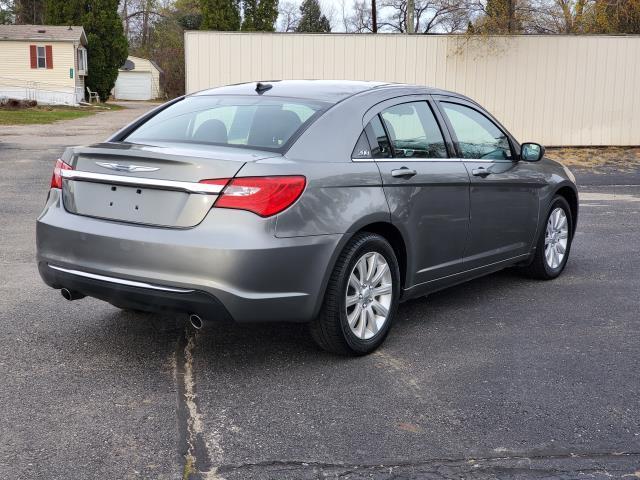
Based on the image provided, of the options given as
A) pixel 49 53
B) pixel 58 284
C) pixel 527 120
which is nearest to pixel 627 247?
pixel 58 284

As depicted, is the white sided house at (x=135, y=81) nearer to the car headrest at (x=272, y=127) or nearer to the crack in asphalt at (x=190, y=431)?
the car headrest at (x=272, y=127)

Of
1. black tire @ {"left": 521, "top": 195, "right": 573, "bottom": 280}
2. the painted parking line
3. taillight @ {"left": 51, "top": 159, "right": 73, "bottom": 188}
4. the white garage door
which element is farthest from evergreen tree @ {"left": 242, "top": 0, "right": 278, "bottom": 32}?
taillight @ {"left": 51, "top": 159, "right": 73, "bottom": 188}

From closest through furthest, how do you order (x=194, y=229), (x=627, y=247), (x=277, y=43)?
1. (x=194, y=229)
2. (x=627, y=247)
3. (x=277, y=43)

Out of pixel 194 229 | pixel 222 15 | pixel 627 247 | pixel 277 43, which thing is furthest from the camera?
pixel 222 15

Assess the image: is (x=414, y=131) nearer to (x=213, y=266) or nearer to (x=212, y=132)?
(x=212, y=132)

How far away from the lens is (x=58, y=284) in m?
4.52

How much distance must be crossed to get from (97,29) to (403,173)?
4799 cm

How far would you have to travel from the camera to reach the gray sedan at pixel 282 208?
4.07 meters

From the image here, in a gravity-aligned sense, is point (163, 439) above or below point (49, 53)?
below

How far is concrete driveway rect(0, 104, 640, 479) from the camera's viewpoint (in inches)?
132

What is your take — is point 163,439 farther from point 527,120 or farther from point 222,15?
point 222,15


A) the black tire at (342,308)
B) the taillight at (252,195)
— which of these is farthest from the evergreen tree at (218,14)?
the taillight at (252,195)

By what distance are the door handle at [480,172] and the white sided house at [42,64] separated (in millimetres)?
43464

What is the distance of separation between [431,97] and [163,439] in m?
3.11
